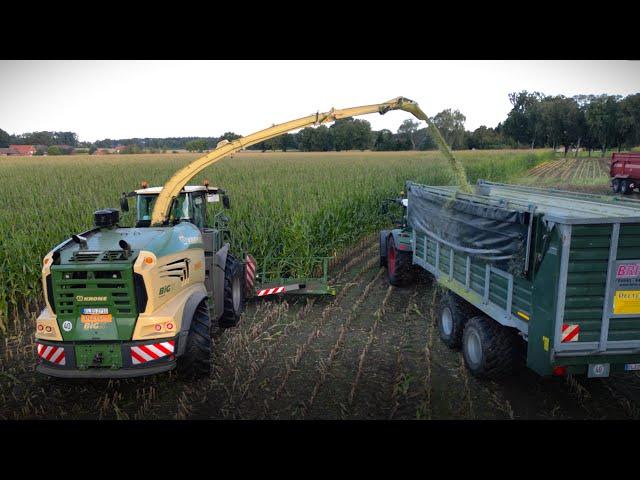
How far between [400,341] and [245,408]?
2473 mm

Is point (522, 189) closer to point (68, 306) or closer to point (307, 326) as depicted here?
point (307, 326)

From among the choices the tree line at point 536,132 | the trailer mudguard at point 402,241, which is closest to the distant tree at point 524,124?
the tree line at point 536,132

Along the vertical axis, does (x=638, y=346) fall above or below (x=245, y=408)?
above

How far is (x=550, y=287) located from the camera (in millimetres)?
3830

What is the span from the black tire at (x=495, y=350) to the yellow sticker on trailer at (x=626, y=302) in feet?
3.58

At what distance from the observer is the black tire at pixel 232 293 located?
639cm

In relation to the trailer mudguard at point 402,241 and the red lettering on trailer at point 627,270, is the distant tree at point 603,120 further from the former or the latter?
the red lettering on trailer at point 627,270

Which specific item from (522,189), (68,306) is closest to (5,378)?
(68,306)

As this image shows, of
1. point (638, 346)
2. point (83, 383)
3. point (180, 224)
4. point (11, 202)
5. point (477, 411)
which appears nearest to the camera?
point (638, 346)

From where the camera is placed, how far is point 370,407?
4508mm

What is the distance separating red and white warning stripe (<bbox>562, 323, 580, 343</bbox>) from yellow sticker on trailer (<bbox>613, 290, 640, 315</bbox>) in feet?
1.31

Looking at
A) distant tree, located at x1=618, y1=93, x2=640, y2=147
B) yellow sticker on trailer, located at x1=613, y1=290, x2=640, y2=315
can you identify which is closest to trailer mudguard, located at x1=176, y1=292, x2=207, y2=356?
yellow sticker on trailer, located at x1=613, y1=290, x2=640, y2=315

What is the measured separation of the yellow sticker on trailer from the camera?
393 centimetres

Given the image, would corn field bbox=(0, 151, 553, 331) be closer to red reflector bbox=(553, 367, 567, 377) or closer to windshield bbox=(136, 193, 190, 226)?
windshield bbox=(136, 193, 190, 226)
